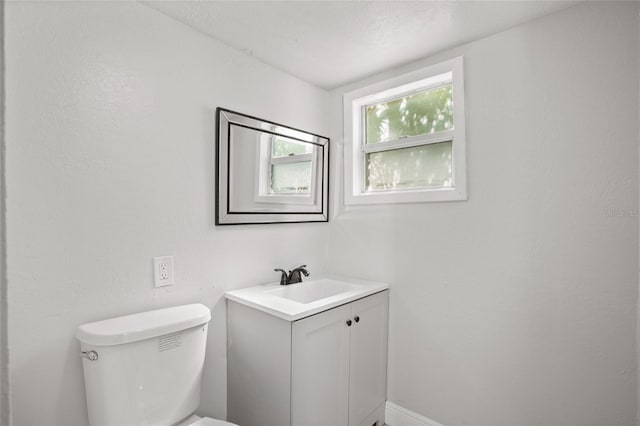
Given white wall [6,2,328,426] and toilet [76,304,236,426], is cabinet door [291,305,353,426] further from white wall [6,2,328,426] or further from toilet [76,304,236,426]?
white wall [6,2,328,426]

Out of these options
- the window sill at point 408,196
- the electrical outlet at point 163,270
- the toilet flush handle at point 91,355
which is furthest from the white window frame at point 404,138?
the toilet flush handle at point 91,355

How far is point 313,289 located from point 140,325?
1.06m

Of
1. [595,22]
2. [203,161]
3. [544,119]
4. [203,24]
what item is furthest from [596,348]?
[203,24]

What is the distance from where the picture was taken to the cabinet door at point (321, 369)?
139 cm

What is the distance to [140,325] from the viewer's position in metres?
1.19

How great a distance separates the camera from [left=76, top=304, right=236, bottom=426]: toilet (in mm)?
1112

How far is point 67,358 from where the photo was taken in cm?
119

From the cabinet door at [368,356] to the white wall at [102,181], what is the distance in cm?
70

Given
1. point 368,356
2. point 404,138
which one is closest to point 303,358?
point 368,356

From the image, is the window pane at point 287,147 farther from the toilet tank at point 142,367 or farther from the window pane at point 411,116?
the toilet tank at point 142,367

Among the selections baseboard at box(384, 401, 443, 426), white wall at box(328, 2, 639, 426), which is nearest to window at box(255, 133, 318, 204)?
white wall at box(328, 2, 639, 426)

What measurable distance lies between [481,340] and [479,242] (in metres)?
0.52

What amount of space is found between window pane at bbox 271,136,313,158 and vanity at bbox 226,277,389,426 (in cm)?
82

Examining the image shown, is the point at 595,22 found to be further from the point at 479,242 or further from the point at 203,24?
the point at 203,24
